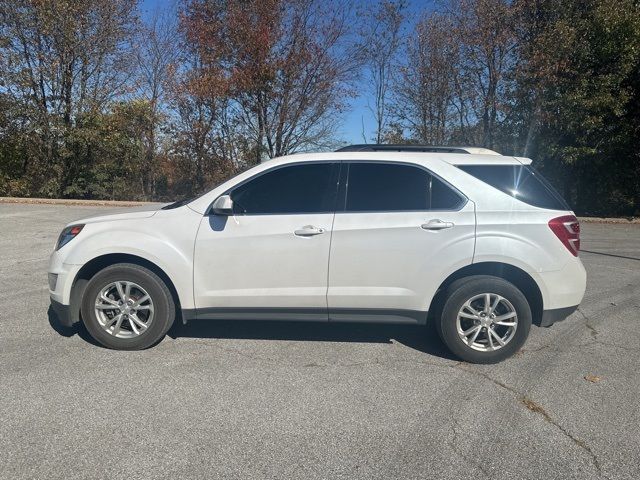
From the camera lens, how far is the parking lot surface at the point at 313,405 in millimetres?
2812

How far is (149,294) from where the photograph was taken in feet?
14.0

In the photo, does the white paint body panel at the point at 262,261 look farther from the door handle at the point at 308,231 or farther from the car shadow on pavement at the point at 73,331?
the car shadow on pavement at the point at 73,331

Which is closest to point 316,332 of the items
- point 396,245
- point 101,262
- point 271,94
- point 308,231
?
point 308,231

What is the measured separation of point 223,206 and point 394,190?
57.8 inches

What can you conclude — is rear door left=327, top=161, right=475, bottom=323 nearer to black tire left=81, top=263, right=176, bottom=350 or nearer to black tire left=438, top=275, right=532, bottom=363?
black tire left=438, top=275, right=532, bottom=363

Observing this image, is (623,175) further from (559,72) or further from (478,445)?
(478,445)

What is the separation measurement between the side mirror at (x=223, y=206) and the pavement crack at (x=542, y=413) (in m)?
2.34

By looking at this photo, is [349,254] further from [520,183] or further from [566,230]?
[566,230]

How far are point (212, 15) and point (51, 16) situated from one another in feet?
17.4

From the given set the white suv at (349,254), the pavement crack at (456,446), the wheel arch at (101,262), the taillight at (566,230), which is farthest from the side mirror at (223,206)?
the taillight at (566,230)

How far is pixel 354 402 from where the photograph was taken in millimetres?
3531

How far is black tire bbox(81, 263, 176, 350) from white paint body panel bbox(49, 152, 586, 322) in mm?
128

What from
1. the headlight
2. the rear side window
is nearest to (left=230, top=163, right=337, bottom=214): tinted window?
the rear side window

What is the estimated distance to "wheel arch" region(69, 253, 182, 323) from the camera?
170 inches
